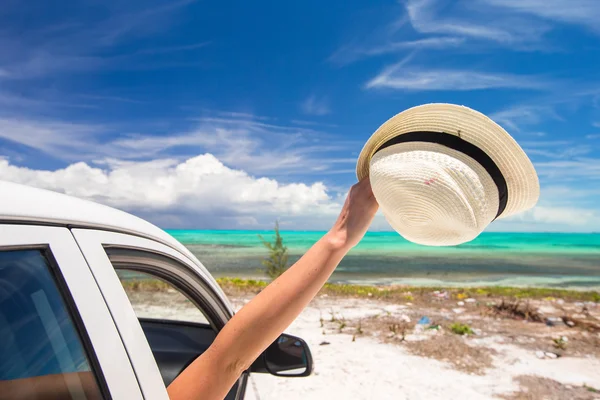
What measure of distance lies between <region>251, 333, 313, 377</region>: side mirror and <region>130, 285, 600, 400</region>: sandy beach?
0.21 meters

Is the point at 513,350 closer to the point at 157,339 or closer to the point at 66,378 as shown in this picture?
the point at 157,339

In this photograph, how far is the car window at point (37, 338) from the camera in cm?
74

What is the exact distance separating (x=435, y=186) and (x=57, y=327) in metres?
0.91

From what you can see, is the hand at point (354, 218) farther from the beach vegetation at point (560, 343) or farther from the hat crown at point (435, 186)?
the beach vegetation at point (560, 343)

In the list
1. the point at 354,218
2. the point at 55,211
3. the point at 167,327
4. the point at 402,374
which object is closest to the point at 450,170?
the point at 354,218

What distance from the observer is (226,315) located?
1721mm

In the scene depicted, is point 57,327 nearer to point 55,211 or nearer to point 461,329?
point 55,211

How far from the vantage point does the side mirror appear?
6.21 ft

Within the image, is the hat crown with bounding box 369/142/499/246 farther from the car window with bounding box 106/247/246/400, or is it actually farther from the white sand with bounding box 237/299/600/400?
the white sand with bounding box 237/299/600/400

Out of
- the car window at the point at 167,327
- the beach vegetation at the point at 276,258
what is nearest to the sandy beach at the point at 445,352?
the car window at the point at 167,327

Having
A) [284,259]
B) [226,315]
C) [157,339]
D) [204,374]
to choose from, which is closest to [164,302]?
[157,339]

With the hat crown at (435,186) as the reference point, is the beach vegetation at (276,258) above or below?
above

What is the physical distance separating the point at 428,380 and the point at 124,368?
15.6ft

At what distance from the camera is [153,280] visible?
1.64 metres
